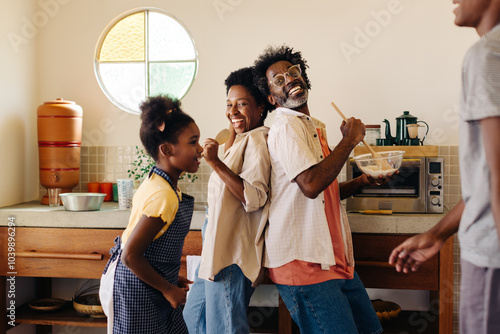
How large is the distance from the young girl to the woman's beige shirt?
0.12 metres

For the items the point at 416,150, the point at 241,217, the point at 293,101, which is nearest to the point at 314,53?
the point at 416,150

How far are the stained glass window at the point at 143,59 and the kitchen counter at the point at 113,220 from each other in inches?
34.0

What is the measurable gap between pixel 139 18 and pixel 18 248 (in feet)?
5.34

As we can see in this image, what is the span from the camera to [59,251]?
273 centimetres

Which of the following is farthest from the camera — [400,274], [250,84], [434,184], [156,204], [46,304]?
[46,304]

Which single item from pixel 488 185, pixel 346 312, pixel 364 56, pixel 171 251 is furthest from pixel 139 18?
pixel 488 185

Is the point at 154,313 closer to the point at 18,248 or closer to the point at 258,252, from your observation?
the point at 258,252

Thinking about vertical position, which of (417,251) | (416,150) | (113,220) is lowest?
(113,220)

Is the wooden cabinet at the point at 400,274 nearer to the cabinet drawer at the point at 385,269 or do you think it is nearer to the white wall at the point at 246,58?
the cabinet drawer at the point at 385,269

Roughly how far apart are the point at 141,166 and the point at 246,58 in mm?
954

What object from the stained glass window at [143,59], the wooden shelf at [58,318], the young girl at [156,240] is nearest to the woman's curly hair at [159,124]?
the young girl at [156,240]

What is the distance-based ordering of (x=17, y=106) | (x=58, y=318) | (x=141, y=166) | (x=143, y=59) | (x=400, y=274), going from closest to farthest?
(x=400, y=274) → (x=58, y=318) → (x=17, y=106) → (x=141, y=166) → (x=143, y=59)

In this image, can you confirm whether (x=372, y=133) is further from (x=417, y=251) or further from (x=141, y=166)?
(x=417, y=251)

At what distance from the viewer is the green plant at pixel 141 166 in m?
3.15
